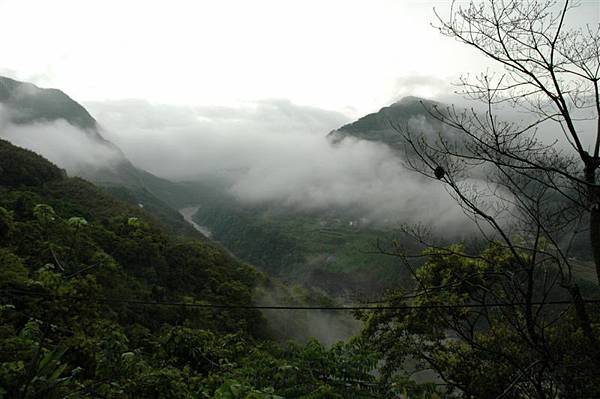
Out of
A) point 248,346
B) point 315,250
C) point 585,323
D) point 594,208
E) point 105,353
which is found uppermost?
point 594,208

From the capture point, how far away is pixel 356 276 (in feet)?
420

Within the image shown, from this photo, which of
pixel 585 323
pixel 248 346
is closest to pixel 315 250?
pixel 248 346

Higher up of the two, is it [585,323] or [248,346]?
[585,323]

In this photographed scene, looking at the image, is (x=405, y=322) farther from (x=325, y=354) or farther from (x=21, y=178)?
(x=21, y=178)

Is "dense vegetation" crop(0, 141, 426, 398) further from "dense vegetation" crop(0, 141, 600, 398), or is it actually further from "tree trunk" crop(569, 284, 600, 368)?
"tree trunk" crop(569, 284, 600, 368)

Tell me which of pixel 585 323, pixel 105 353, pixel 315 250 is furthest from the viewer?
pixel 315 250

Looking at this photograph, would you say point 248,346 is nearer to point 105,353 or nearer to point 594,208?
point 105,353

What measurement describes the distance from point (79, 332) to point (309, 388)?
4229mm

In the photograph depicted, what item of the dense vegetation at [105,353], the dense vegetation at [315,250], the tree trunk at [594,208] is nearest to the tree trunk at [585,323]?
the tree trunk at [594,208]

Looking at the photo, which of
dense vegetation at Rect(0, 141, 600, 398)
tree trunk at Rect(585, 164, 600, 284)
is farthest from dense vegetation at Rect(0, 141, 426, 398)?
tree trunk at Rect(585, 164, 600, 284)

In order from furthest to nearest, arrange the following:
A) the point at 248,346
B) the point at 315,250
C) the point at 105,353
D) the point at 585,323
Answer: the point at 315,250, the point at 248,346, the point at 105,353, the point at 585,323

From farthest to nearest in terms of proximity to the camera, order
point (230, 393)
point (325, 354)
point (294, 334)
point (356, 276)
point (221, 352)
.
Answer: point (356, 276) < point (294, 334) < point (221, 352) < point (325, 354) < point (230, 393)

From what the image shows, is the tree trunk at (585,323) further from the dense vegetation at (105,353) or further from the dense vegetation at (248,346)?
the dense vegetation at (105,353)

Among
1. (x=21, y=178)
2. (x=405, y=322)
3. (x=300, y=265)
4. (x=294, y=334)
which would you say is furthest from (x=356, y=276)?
(x=405, y=322)
